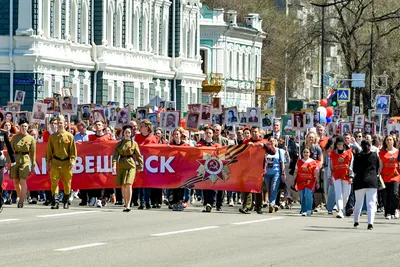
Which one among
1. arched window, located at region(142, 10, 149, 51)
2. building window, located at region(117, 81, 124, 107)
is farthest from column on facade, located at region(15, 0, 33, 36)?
arched window, located at region(142, 10, 149, 51)

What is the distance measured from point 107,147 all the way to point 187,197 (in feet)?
6.38

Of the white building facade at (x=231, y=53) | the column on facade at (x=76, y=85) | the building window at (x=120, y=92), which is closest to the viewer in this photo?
the column on facade at (x=76, y=85)

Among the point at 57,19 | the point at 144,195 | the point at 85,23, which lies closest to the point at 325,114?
the point at 57,19

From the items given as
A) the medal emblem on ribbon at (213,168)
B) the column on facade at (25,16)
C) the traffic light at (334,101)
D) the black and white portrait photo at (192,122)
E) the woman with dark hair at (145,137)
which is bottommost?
the medal emblem on ribbon at (213,168)

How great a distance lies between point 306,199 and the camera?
30422 millimetres

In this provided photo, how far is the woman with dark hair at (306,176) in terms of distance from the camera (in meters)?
30.6

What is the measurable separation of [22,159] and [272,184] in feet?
16.0

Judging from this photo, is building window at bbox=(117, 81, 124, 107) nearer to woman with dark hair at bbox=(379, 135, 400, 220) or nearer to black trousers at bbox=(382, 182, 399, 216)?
woman with dark hair at bbox=(379, 135, 400, 220)

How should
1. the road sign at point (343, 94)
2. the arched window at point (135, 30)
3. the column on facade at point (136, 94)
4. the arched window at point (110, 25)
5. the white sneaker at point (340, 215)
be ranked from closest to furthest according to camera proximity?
the white sneaker at point (340, 215) < the road sign at point (343, 94) < the arched window at point (110, 25) < the arched window at point (135, 30) < the column on facade at point (136, 94)

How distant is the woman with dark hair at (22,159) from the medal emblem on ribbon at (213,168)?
3.49 metres

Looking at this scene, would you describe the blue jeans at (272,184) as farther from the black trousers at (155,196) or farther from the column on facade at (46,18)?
the column on facade at (46,18)

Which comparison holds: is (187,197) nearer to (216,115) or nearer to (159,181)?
(159,181)

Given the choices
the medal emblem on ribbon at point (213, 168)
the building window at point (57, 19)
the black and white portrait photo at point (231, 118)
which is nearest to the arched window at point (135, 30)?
the building window at point (57, 19)

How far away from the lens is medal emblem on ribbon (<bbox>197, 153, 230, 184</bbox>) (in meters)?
31.6
